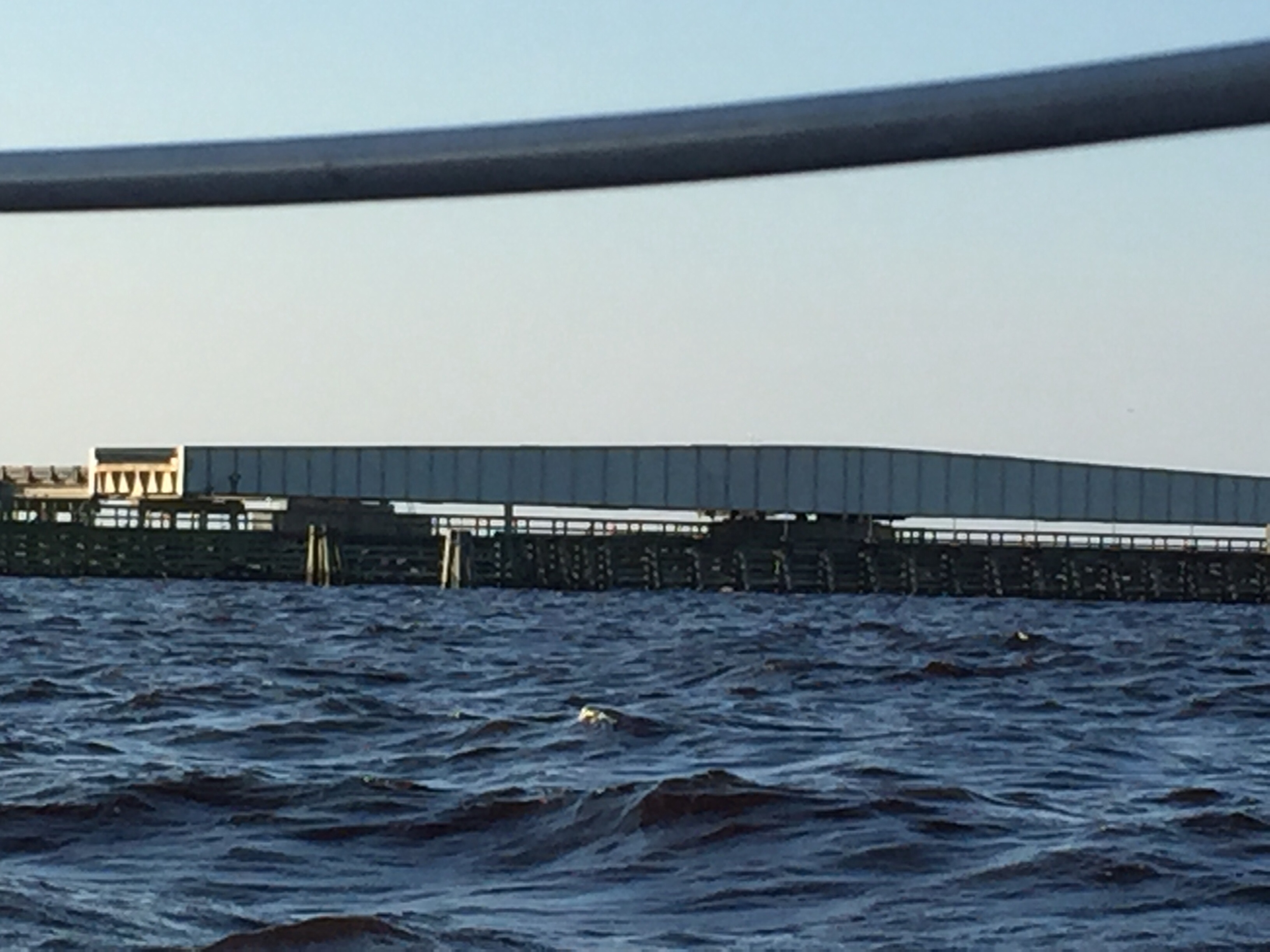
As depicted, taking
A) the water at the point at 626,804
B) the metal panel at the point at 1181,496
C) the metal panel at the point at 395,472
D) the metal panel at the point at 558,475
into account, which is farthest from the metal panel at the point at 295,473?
the water at the point at 626,804

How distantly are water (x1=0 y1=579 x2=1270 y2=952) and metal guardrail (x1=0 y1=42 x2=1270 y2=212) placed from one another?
8212mm

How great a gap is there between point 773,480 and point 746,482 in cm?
112

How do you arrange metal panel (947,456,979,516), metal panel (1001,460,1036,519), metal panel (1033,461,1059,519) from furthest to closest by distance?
metal panel (1033,461,1059,519) → metal panel (1001,460,1036,519) → metal panel (947,456,979,516)

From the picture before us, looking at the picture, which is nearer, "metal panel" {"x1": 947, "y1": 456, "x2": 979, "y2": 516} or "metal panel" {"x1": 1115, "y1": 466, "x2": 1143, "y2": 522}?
"metal panel" {"x1": 947, "y1": 456, "x2": 979, "y2": 516}

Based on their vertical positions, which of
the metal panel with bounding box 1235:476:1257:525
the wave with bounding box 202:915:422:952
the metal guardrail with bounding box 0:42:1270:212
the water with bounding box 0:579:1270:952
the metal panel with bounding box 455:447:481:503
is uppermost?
the metal panel with bounding box 455:447:481:503

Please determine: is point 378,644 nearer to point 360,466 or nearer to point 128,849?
point 128,849

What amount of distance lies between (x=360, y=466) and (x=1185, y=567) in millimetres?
35351

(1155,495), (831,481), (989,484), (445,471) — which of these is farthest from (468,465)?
(1155,495)

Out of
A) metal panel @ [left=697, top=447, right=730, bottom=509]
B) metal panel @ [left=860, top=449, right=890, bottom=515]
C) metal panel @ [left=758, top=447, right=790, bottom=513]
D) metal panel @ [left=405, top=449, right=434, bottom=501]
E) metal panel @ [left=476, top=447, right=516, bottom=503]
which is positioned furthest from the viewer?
metal panel @ [left=405, top=449, right=434, bottom=501]

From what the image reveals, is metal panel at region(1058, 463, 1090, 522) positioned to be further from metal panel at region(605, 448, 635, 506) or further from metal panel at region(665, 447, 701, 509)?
metal panel at region(605, 448, 635, 506)

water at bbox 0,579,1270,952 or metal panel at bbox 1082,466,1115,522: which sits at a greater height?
metal panel at bbox 1082,466,1115,522

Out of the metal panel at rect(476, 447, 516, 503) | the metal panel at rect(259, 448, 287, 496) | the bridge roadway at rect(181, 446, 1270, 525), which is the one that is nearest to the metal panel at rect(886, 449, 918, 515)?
the bridge roadway at rect(181, 446, 1270, 525)

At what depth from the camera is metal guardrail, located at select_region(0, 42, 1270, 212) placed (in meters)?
1.37

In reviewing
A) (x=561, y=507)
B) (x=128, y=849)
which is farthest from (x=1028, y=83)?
(x=561, y=507)
